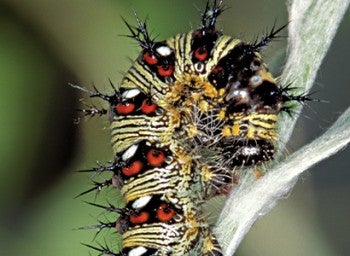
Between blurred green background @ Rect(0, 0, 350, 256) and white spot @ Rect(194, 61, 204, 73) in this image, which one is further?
blurred green background @ Rect(0, 0, 350, 256)

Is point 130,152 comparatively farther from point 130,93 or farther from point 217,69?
point 217,69

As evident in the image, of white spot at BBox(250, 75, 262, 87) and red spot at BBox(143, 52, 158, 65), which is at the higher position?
red spot at BBox(143, 52, 158, 65)

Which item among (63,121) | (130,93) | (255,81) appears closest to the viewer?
→ (255,81)

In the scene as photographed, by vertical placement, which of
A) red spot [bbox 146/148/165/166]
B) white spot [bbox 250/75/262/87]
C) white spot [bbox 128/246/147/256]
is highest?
white spot [bbox 250/75/262/87]

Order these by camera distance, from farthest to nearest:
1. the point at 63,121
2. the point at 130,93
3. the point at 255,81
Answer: the point at 63,121 < the point at 130,93 < the point at 255,81

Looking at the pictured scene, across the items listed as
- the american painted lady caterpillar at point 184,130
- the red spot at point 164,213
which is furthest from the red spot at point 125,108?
the red spot at point 164,213

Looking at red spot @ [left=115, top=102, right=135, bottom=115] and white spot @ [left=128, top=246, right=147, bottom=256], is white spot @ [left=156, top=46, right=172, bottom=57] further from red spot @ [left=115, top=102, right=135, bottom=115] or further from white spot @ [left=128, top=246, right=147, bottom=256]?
white spot @ [left=128, top=246, right=147, bottom=256]

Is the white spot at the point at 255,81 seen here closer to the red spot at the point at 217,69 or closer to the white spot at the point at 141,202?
the red spot at the point at 217,69

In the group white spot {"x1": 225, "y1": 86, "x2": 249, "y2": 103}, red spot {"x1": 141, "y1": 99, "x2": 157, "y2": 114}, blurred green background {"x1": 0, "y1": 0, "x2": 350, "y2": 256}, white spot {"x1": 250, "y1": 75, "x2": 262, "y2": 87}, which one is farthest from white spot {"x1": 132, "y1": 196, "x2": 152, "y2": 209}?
blurred green background {"x1": 0, "y1": 0, "x2": 350, "y2": 256}

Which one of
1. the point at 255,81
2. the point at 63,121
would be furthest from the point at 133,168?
the point at 63,121

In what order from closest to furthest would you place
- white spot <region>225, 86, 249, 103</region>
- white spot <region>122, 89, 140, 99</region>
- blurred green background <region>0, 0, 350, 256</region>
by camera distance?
white spot <region>225, 86, 249, 103</region> → white spot <region>122, 89, 140, 99</region> → blurred green background <region>0, 0, 350, 256</region>
